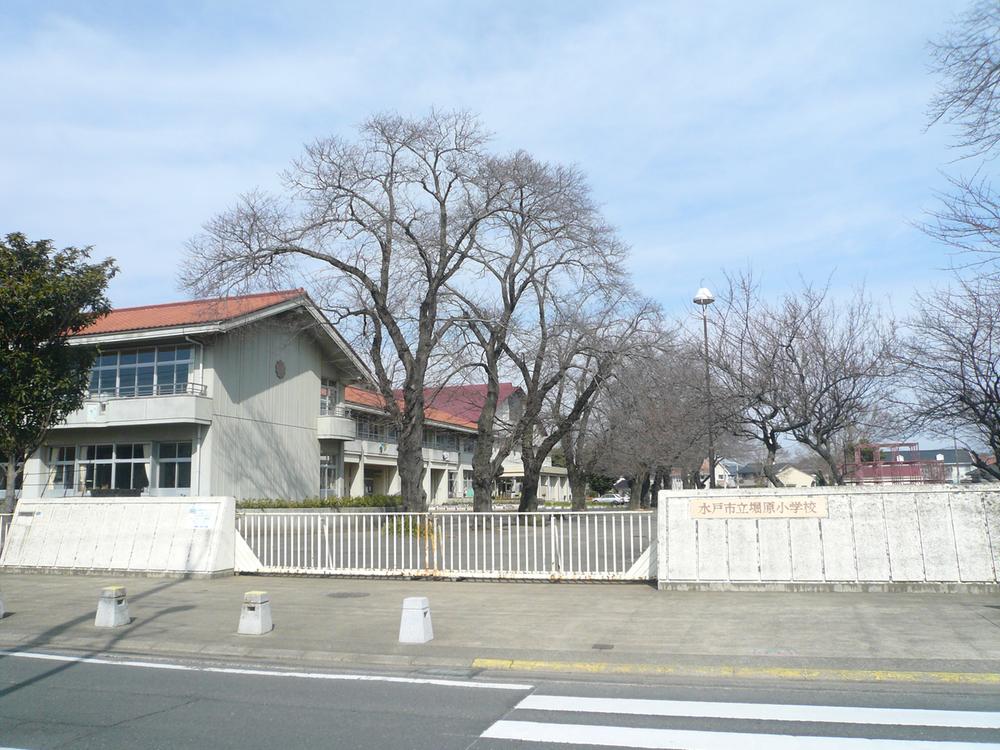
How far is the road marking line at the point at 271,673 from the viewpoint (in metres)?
8.54

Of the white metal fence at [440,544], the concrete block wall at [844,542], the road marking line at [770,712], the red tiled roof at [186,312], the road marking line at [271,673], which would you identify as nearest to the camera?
the road marking line at [770,712]

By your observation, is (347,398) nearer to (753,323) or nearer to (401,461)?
(401,461)

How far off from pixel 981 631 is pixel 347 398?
4010 cm

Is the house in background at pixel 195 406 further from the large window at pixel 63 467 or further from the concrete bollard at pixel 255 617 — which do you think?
the concrete bollard at pixel 255 617

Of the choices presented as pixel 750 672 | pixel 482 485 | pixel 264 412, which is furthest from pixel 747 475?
pixel 750 672

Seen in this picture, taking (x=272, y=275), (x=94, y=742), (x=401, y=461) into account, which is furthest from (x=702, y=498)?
(x=272, y=275)

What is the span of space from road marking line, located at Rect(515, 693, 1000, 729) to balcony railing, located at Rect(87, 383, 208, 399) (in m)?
27.0

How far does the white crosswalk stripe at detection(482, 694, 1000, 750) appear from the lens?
20.3 ft

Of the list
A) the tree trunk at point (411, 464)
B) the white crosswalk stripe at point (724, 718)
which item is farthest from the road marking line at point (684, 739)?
the tree trunk at point (411, 464)

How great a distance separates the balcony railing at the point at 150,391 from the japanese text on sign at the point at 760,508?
23.4 m

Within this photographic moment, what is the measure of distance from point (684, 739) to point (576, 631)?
4.35 metres

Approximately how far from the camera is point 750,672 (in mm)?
8633

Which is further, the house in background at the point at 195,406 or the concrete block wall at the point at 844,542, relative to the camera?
the house in background at the point at 195,406

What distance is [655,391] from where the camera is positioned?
30141 mm
